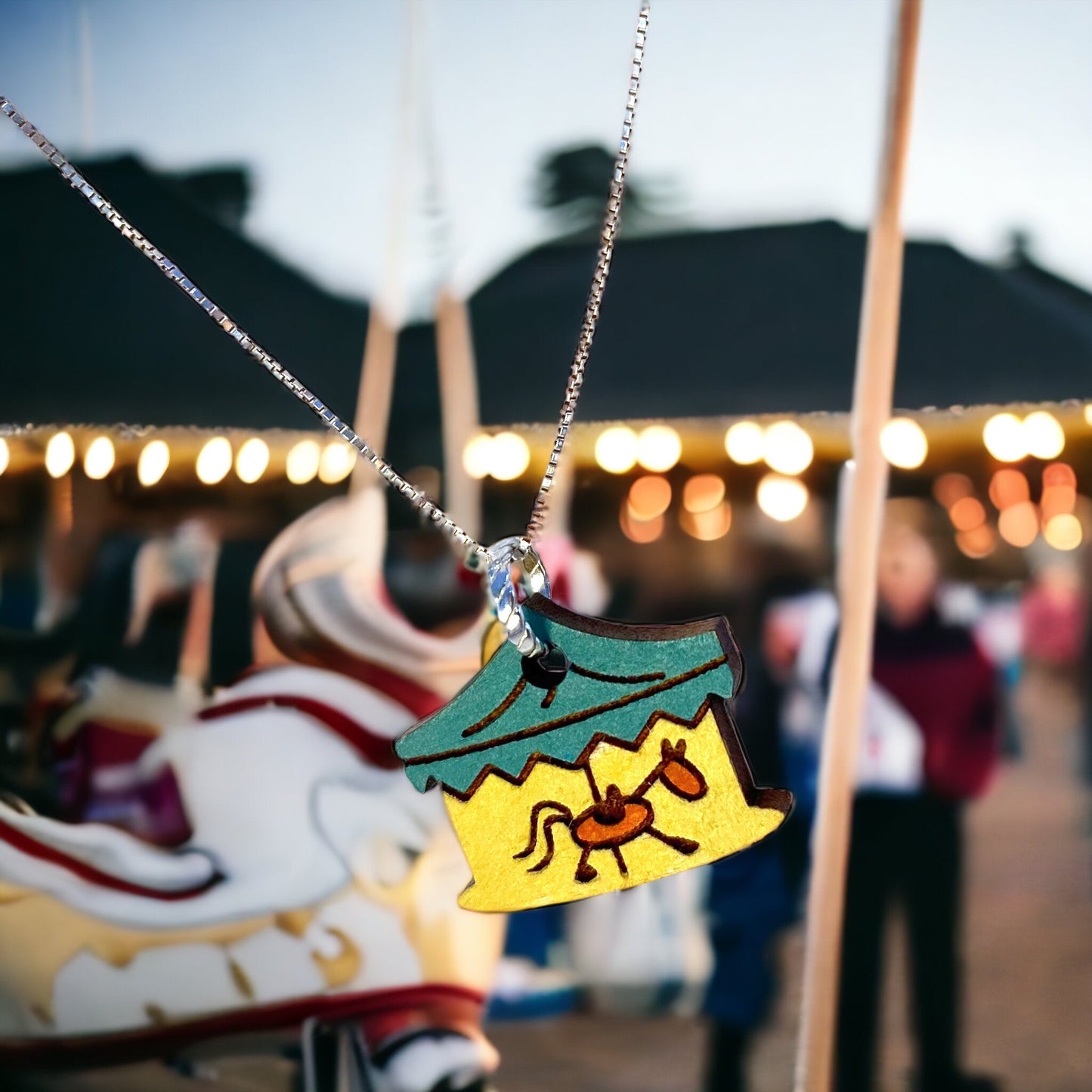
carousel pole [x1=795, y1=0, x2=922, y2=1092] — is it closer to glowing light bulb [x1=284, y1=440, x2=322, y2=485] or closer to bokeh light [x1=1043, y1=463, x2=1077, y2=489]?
bokeh light [x1=1043, y1=463, x2=1077, y2=489]

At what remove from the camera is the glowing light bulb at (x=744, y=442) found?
25.5 inches

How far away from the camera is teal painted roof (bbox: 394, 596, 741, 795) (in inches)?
20.8

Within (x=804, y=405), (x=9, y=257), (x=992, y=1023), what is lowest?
(x=992, y=1023)

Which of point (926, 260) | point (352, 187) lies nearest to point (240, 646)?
point (352, 187)

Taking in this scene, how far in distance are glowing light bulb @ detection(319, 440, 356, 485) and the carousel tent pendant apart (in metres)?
0.20

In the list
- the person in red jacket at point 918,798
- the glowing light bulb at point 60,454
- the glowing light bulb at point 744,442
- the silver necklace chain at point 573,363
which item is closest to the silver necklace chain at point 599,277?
the silver necklace chain at point 573,363

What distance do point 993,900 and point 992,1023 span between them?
79mm

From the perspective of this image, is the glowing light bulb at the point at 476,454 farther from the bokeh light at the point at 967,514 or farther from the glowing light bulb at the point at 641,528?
the bokeh light at the point at 967,514

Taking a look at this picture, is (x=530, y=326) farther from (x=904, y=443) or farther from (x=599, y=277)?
(x=904, y=443)

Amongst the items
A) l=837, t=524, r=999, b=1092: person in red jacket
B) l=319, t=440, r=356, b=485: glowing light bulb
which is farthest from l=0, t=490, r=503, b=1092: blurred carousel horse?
l=837, t=524, r=999, b=1092: person in red jacket

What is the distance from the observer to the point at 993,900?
64 centimetres

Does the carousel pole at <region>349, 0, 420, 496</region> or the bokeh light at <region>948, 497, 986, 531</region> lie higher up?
the carousel pole at <region>349, 0, 420, 496</region>

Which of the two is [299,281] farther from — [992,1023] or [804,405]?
[992,1023]

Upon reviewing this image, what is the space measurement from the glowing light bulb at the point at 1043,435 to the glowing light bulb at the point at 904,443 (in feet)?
0.21
